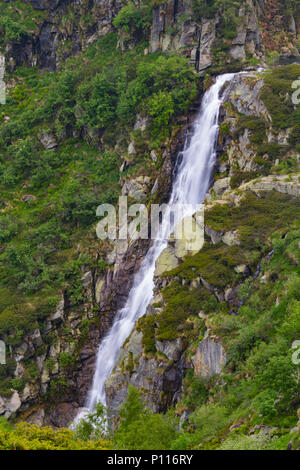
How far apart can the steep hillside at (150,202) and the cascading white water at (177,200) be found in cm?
102

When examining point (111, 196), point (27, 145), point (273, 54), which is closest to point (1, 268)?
point (111, 196)

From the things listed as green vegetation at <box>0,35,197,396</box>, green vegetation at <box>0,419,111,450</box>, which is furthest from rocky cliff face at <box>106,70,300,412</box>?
green vegetation at <box>0,35,197,396</box>

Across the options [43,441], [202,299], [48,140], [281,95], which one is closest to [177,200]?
[281,95]

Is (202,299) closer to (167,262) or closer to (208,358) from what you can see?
(208,358)

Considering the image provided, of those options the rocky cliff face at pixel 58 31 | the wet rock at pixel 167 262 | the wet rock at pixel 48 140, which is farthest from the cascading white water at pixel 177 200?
the rocky cliff face at pixel 58 31

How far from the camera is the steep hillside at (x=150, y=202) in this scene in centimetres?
2172

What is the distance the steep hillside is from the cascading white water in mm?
1016

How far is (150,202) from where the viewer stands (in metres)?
39.2

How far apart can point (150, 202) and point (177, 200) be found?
255 centimetres

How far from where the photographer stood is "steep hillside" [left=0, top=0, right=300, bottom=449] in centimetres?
2172

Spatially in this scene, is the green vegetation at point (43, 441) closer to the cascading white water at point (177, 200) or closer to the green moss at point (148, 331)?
the green moss at point (148, 331)

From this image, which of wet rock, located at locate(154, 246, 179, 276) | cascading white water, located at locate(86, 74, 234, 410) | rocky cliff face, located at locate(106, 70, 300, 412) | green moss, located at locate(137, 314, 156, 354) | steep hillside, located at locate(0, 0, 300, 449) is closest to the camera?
steep hillside, located at locate(0, 0, 300, 449)

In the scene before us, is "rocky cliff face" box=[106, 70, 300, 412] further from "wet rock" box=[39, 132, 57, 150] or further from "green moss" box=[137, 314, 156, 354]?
"wet rock" box=[39, 132, 57, 150]
